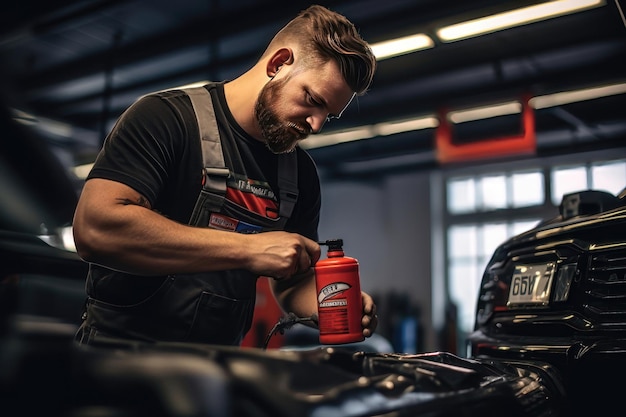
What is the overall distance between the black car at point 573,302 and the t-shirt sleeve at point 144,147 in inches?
35.5

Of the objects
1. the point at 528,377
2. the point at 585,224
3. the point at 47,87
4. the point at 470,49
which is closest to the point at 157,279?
the point at 528,377

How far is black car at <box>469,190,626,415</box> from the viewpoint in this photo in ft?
4.29

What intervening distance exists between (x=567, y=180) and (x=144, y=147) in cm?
959

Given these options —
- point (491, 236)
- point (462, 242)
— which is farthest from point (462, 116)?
point (462, 242)

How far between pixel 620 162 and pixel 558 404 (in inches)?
331

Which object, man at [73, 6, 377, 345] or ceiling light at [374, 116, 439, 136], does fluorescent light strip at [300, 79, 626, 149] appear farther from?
man at [73, 6, 377, 345]

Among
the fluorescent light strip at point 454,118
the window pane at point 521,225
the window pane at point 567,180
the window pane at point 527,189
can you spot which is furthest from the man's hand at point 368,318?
the window pane at point 527,189

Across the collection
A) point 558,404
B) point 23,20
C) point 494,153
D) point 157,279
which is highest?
point 23,20

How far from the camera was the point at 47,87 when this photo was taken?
8594 millimetres

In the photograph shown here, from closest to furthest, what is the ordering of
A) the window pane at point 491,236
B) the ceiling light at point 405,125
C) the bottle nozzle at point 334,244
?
the bottle nozzle at point 334,244, the ceiling light at point 405,125, the window pane at point 491,236

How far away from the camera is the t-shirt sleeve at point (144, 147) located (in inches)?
52.1

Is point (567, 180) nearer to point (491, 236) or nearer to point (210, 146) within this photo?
point (491, 236)

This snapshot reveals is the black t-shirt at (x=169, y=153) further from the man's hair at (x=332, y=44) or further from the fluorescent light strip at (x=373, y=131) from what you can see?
the fluorescent light strip at (x=373, y=131)

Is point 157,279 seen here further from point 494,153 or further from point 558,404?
point 494,153
